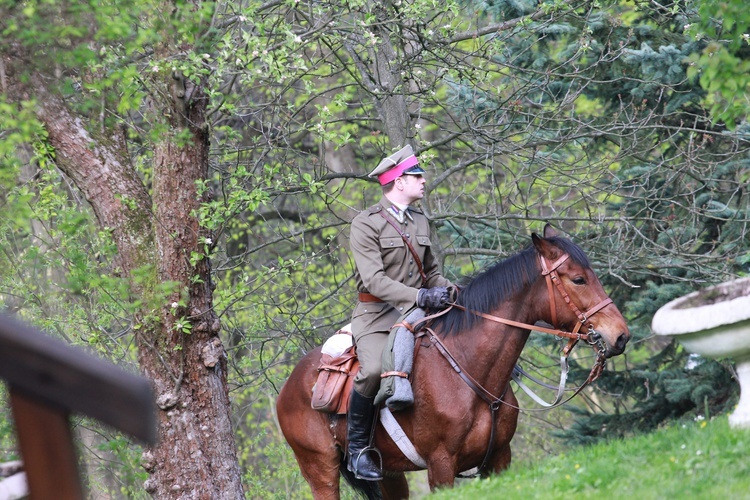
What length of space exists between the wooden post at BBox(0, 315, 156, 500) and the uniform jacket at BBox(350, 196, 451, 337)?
202 inches

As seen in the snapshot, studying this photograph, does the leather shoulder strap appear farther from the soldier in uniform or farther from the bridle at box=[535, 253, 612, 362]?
the bridle at box=[535, 253, 612, 362]

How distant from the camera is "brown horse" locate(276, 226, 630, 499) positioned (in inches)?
291

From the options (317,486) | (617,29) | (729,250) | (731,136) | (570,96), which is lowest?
→ (317,486)

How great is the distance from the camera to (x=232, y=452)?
8.85m

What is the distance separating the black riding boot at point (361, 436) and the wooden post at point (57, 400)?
5260mm

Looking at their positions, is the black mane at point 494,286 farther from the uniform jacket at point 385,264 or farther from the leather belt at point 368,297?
the leather belt at point 368,297

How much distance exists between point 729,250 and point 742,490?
21.1 ft

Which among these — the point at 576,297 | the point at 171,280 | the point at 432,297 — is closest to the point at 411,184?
the point at 432,297

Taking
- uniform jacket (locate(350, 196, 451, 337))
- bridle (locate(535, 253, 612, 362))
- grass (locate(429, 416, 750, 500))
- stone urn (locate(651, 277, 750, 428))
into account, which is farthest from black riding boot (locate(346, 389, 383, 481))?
stone urn (locate(651, 277, 750, 428))

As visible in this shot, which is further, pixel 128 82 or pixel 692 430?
pixel 128 82

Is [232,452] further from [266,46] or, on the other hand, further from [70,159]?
[266,46]

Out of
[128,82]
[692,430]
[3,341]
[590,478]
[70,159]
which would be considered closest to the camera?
[3,341]

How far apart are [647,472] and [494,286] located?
2408mm

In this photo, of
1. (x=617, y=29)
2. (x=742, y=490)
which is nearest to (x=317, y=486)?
(x=742, y=490)
